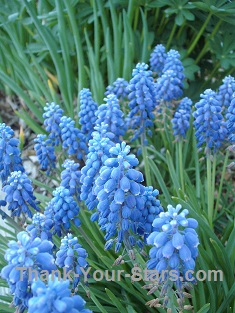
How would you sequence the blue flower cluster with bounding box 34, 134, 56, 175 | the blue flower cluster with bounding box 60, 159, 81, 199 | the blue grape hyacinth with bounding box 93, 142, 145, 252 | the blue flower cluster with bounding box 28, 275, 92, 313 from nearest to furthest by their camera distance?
the blue flower cluster with bounding box 28, 275, 92, 313 < the blue grape hyacinth with bounding box 93, 142, 145, 252 < the blue flower cluster with bounding box 60, 159, 81, 199 < the blue flower cluster with bounding box 34, 134, 56, 175

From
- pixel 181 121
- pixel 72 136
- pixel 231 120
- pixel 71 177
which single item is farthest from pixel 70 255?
pixel 181 121

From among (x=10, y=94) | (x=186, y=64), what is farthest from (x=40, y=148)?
(x=10, y=94)

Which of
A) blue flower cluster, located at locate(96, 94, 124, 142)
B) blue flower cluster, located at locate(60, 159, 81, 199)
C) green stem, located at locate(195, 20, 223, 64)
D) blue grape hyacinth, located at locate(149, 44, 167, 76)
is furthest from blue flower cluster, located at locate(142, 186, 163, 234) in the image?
green stem, located at locate(195, 20, 223, 64)

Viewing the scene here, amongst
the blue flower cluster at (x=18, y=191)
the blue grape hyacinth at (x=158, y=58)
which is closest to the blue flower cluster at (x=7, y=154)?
the blue flower cluster at (x=18, y=191)

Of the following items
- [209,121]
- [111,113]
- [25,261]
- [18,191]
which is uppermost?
[111,113]

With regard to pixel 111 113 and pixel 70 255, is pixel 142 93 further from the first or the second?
pixel 70 255

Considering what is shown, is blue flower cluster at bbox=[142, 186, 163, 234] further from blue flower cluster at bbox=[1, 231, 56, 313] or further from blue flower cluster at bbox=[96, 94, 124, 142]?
blue flower cluster at bbox=[96, 94, 124, 142]

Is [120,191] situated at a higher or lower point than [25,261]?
higher
